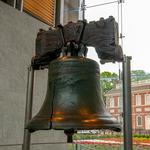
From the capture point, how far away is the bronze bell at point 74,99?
4.33 ft

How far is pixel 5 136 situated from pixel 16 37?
2.23ft

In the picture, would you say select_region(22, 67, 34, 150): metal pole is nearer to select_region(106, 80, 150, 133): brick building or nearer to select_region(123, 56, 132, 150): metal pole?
select_region(123, 56, 132, 150): metal pole

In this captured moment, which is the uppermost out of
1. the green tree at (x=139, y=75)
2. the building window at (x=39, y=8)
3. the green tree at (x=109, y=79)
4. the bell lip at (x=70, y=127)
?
the building window at (x=39, y=8)

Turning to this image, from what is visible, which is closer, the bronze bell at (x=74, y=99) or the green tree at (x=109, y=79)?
the bronze bell at (x=74, y=99)

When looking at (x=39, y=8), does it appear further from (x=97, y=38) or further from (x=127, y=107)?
(x=127, y=107)

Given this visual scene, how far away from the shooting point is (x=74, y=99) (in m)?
1.42

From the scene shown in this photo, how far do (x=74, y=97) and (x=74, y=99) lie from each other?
0.01 meters

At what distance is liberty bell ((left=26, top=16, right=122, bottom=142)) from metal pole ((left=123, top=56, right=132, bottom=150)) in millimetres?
132

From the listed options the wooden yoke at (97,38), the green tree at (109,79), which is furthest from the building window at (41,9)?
the wooden yoke at (97,38)

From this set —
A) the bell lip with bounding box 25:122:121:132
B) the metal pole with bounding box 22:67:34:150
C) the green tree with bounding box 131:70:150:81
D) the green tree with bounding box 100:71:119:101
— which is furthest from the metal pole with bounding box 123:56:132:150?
the green tree with bounding box 131:70:150:81

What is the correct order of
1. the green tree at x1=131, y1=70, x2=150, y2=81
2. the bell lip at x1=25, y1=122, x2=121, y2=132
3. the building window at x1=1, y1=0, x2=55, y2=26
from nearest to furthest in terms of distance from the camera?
1. the bell lip at x1=25, y1=122, x2=121, y2=132
2. the building window at x1=1, y1=0, x2=55, y2=26
3. the green tree at x1=131, y1=70, x2=150, y2=81

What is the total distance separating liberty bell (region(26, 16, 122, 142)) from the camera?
132 centimetres

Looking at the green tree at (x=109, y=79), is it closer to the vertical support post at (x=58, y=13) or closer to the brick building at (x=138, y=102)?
the brick building at (x=138, y=102)

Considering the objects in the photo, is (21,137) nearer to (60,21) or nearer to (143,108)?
(60,21)
